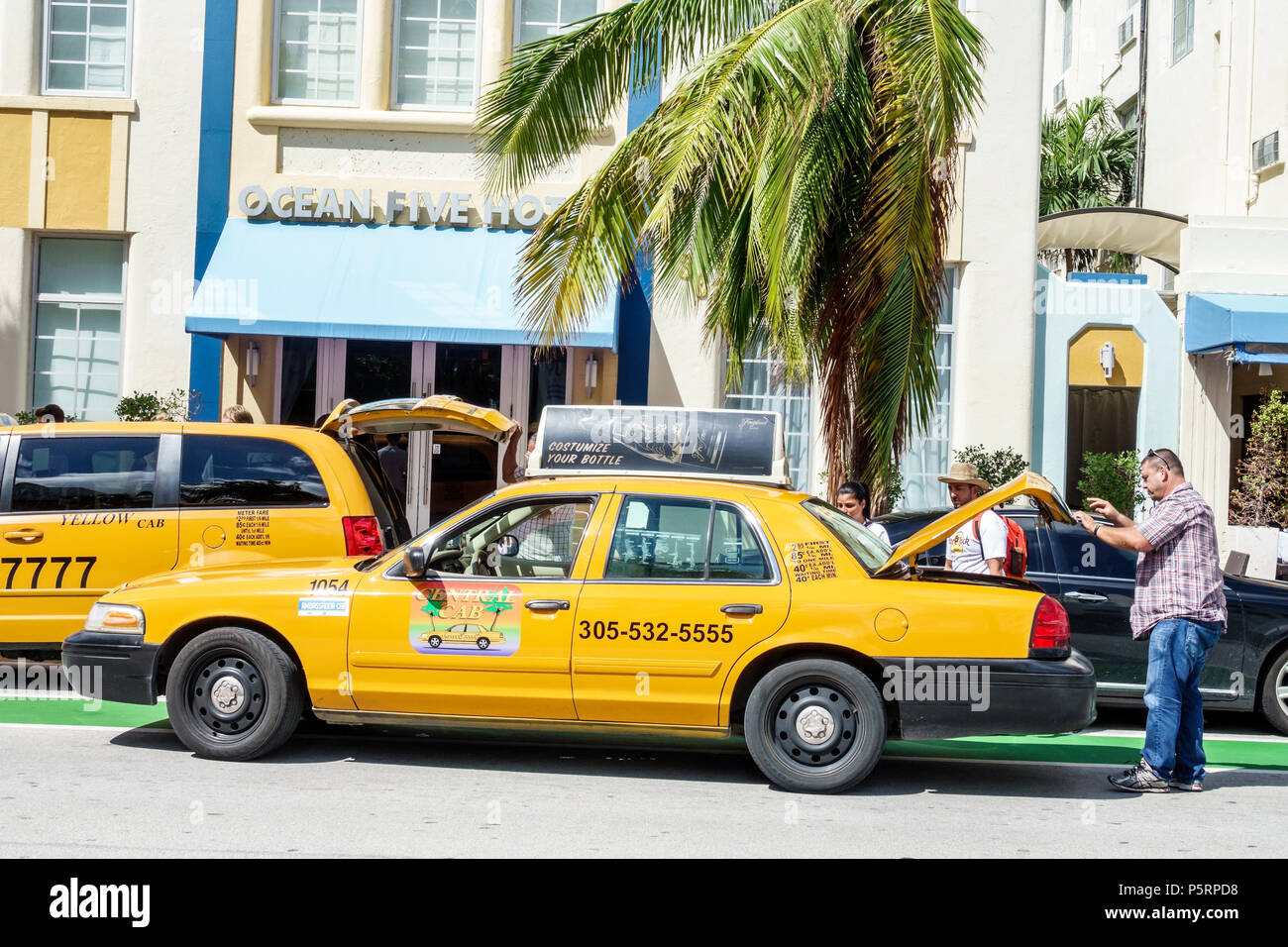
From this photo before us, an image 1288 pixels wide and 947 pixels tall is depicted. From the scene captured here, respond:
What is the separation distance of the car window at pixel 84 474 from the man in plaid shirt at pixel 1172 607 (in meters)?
6.07

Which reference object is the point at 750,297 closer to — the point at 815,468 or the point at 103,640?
the point at 815,468

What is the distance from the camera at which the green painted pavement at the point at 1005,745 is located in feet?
25.8

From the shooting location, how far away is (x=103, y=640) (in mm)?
7012

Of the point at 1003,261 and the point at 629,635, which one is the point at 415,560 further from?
the point at 1003,261

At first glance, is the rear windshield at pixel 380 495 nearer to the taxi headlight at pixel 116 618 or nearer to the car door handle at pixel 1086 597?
the taxi headlight at pixel 116 618

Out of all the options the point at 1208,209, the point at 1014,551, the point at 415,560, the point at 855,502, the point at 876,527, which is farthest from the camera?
the point at 1208,209

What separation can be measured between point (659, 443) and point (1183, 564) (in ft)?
9.94

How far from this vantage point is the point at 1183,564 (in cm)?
684

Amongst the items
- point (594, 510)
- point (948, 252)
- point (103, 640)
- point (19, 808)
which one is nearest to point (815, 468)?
point (948, 252)

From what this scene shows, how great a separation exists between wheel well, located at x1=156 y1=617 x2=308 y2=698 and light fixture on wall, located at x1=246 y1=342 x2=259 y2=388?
26.5 ft

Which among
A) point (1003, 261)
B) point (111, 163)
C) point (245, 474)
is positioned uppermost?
point (111, 163)

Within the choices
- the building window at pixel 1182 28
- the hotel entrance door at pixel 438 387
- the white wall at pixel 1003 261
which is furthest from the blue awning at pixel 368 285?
the building window at pixel 1182 28

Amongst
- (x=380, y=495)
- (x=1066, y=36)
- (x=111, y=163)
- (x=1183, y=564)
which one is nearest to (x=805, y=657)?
(x=1183, y=564)

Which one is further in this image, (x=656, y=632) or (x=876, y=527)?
(x=876, y=527)
